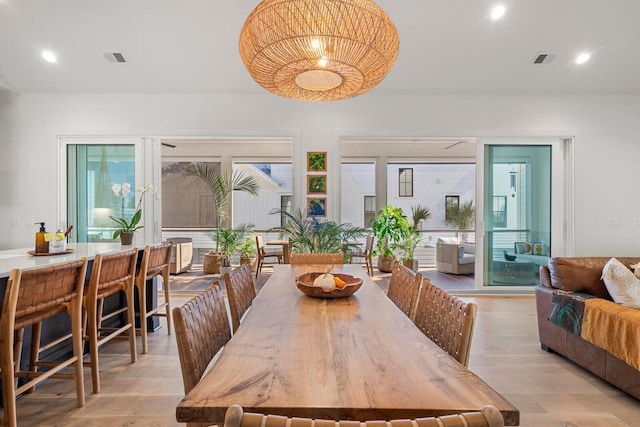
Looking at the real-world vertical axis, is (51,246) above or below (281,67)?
below

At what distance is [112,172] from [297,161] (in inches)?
99.8

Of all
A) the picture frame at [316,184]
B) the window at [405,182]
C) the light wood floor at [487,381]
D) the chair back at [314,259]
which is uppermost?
the window at [405,182]

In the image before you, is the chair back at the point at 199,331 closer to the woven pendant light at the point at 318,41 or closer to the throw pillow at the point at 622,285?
the woven pendant light at the point at 318,41

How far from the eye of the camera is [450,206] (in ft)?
26.3

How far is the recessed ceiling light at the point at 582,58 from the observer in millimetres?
A: 4171

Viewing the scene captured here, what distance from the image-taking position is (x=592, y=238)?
15.8ft

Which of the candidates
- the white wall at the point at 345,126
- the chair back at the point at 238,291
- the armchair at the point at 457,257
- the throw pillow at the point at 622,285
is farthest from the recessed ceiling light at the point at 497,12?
the armchair at the point at 457,257

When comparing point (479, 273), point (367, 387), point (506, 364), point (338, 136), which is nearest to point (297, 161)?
point (338, 136)

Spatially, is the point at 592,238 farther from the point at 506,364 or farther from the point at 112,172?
the point at 112,172

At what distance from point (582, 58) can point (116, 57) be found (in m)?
5.44

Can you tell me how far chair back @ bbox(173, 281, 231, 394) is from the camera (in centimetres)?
113

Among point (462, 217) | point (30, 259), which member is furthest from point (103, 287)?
point (462, 217)

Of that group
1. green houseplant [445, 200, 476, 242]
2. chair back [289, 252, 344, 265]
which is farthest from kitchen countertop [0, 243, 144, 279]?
green houseplant [445, 200, 476, 242]

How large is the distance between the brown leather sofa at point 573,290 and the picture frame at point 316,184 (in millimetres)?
2736
